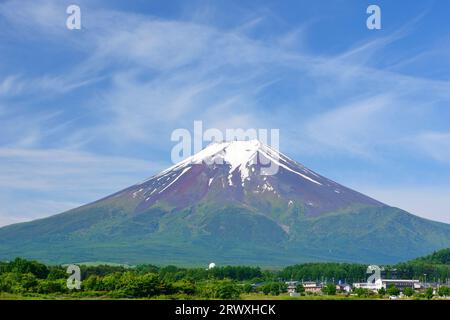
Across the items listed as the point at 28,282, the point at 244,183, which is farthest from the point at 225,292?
the point at 244,183

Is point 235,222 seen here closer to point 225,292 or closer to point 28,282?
point 225,292

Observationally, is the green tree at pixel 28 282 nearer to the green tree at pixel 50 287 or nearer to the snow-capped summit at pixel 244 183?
the green tree at pixel 50 287

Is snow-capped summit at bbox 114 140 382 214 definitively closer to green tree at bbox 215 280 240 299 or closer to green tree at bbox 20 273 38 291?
green tree at bbox 20 273 38 291

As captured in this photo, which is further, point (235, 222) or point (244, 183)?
point (244, 183)

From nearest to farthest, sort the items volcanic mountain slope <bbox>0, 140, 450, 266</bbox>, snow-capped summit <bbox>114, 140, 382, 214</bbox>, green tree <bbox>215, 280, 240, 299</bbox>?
green tree <bbox>215, 280, 240, 299</bbox>, volcanic mountain slope <bbox>0, 140, 450, 266</bbox>, snow-capped summit <bbox>114, 140, 382, 214</bbox>

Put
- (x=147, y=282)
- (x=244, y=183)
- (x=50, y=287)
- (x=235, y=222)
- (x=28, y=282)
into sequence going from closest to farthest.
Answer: (x=147, y=282) < (x=50, y=287) < (x=28, y=282) < (x=235, y=222) < (x=244, y=183)

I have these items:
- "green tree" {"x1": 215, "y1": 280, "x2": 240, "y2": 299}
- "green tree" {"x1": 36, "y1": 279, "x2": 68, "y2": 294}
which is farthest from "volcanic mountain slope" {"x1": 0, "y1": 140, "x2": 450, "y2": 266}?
"green tree" {"x1": 36, "y1": 279, "x2": 68, "y2": 294}

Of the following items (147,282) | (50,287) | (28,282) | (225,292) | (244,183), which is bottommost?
(225,292)

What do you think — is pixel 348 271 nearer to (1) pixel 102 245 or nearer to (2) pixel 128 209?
(1) pixel 102 245

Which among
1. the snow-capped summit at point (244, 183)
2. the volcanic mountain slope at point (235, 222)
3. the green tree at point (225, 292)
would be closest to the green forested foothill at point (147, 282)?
the green tree at point (225, 292)
